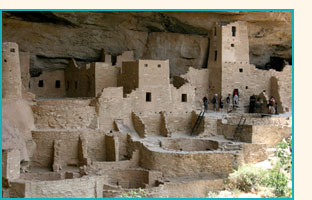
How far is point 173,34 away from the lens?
1094 inches

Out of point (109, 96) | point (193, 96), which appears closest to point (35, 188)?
point (109, 96)

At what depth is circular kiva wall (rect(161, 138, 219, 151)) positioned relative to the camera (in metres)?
22.5

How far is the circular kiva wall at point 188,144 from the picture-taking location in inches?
886

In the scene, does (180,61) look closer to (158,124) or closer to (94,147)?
(158,124)

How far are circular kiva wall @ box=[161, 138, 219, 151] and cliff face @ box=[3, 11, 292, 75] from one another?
6206mm

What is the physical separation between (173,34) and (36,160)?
1028 centimetres

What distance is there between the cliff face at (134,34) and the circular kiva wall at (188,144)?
6206 mm

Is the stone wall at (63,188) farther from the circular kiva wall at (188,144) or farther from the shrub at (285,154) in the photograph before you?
the shrub at (285,154)

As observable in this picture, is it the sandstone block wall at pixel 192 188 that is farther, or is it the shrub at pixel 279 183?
the sandstone block wall at pixel 192 188

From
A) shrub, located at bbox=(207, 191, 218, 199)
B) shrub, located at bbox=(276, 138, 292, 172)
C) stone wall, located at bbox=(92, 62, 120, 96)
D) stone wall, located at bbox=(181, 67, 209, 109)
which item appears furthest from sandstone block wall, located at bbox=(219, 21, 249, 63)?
shrub, located at bbox=(207, 191, 218, 199)

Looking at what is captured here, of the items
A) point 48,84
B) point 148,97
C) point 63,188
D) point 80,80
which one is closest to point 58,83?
point 48,84

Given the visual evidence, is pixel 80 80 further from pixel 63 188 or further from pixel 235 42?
pixel 63 188

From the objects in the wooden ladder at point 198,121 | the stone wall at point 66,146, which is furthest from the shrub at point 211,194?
the wooden ladder at point 198,121

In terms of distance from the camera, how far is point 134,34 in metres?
27.3
